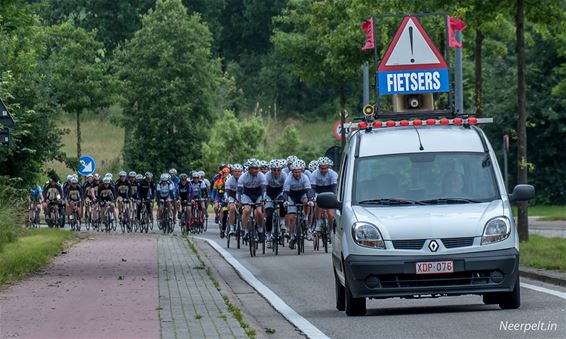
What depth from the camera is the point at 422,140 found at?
52.1ft

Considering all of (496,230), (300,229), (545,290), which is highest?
(496,230)

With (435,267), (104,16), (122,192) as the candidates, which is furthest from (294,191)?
(104,16)

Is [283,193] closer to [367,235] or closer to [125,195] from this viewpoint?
[367,235]

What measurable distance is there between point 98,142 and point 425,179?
2831 inches

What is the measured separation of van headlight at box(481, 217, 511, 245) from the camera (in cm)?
1450

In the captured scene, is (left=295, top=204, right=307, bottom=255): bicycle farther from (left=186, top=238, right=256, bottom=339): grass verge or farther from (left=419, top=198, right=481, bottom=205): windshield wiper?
(left=419, top=198, right=481, bottom=205): windshield wiper

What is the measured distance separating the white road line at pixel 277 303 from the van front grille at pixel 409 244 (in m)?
1.12

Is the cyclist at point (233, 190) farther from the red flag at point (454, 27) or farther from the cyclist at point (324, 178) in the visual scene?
the red flag at point (454, 27)

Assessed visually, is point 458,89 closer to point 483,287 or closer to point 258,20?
point 483,287

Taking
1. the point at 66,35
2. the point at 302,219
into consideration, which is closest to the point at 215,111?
the point at 66,35

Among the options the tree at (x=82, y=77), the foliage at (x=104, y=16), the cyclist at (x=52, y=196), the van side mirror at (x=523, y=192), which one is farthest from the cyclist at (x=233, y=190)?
the foliage at (x=104, y=16)

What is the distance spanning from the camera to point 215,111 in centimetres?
6612

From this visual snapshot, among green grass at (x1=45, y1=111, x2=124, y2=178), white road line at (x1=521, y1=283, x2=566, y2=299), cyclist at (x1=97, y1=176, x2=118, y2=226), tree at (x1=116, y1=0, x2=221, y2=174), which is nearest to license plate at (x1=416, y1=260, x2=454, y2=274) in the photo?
white road line at (x1=521, y1=283, x2=566, y2=299)

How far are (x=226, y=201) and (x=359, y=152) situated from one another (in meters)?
17.6
